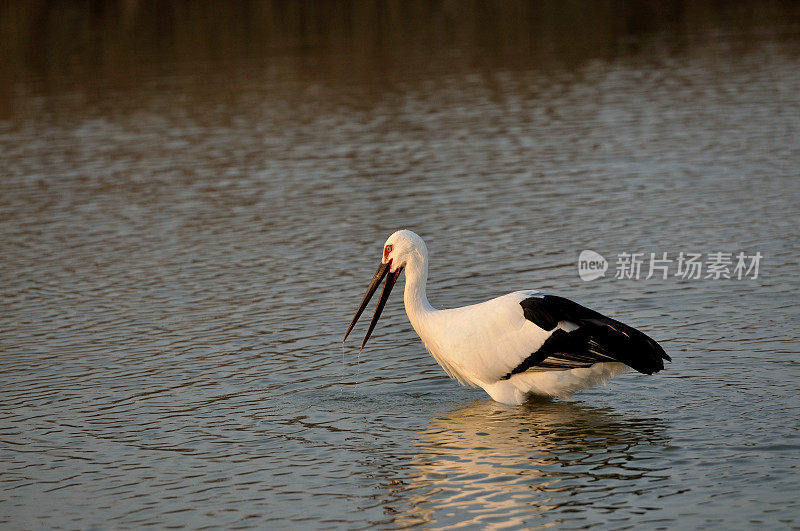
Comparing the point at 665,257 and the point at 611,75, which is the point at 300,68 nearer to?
the point at 611,75

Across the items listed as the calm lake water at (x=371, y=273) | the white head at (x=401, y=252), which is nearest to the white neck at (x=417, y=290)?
the white head at (x=401, y=252)

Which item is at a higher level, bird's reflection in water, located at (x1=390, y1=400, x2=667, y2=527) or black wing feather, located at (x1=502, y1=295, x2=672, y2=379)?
black wing feather, located at (x1=502, y1=295, x2=672, y2=379)

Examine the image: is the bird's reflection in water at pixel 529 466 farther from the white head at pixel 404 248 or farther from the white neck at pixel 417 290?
the white head at pixel 404 248

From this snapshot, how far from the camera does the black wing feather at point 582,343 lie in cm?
1012

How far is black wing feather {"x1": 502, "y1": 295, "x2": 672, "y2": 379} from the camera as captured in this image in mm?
10117

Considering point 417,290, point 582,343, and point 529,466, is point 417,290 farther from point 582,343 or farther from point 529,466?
point 529,466

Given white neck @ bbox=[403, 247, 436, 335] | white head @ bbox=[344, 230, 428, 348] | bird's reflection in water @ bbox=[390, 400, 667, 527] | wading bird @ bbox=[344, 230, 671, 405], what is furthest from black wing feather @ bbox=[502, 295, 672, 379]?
white head @ bbox=[344, 230, 428, 348]

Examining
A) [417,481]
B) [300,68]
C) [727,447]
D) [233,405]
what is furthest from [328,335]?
[300,68]

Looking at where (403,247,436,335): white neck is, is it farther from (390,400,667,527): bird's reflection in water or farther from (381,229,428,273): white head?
(390,400,667,527): bird's reflection in water

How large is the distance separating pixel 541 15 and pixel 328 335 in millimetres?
30695

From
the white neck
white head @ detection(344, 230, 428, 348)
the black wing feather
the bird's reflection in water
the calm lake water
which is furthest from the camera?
white head @ detection(344, 230, 428, 348)

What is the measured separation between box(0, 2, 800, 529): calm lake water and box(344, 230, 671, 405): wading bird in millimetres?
296

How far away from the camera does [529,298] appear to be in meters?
10.8

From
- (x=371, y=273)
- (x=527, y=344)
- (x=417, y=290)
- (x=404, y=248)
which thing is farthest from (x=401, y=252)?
(x=371, y=273)
